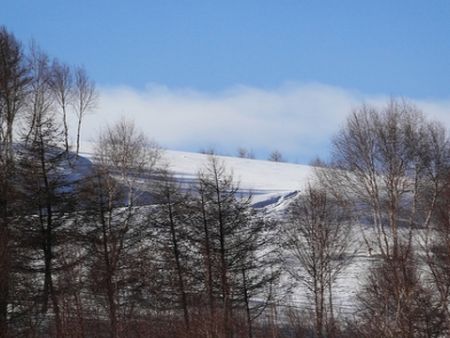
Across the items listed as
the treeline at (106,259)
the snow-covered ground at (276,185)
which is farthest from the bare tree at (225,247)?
the snow-covered ground at (276,185)

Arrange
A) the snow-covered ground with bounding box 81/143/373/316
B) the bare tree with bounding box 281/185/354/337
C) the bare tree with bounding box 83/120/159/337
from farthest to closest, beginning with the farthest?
the snow-covered ground with bounding box 81/143/373/316
the bare tree with bounding box 281/185/354/337
the bare tree with bounding box 83/120/159/337

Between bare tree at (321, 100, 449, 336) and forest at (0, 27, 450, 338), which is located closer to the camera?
forest at (0, 27, 450, 338)

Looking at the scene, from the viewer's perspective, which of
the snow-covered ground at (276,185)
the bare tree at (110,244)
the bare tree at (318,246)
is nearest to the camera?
the bare tree at (110,244)

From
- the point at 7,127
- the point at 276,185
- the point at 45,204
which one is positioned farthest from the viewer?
the point at 276,185

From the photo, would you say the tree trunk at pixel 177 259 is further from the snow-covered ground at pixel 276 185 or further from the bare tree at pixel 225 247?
the snow-covered ground at pixel 276 185

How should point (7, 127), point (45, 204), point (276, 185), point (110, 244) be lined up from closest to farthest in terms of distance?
point (45, 204) → point (110, 244) → point (7, 127) → point (276, 185)

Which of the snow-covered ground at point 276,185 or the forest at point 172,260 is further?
the snow-covered ground at point 276,185

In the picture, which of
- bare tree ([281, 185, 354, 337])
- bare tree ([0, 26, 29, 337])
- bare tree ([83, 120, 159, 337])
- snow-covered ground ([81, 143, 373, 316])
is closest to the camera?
bare tree ([0, 26, 29, 337])

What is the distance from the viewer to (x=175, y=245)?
28.8 metres

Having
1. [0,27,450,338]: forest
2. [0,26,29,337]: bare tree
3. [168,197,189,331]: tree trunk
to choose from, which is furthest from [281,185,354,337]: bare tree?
[0,26,29,337]: bare tree

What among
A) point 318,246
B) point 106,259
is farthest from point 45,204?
point 318,246

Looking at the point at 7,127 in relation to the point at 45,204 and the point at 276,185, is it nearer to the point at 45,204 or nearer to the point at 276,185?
the point at 45,204

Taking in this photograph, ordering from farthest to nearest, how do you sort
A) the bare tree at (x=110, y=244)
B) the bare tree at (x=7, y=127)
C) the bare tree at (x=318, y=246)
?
the bare tree at (x=318, y=246)
the bare tree at (x=110, y=244)
the bare tree at (x=7, y=127)

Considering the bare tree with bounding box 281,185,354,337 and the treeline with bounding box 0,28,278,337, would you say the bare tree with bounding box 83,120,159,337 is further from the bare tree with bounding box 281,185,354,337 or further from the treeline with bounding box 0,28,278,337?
the bare tree with bounding box 281,185,354,337
